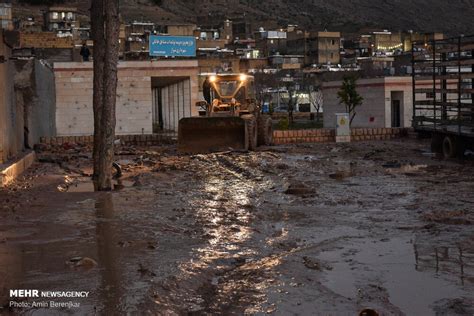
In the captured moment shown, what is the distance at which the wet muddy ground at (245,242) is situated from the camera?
23.5 feet

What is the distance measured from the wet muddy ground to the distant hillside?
106 metres

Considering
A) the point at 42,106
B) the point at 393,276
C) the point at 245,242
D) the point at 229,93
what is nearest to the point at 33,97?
the point at 42,106

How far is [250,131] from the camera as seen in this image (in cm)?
2617

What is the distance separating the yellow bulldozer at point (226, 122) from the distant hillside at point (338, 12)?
3622 inches

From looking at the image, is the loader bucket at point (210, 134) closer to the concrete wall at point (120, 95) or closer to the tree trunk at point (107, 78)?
the tree trunk at point (107, 78)

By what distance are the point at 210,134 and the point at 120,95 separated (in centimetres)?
1228

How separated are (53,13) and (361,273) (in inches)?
3821

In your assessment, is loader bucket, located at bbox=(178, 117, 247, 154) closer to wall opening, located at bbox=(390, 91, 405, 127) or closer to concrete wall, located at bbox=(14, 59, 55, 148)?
concrete wall, located at bbox=(14, 59, 55, 148)

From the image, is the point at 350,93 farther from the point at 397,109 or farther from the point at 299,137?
the point at 299,137

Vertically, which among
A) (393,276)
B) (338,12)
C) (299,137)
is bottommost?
(393,276)

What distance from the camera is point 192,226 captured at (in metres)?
11.1

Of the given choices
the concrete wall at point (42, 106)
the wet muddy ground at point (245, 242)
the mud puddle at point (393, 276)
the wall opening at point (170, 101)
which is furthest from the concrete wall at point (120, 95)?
the mud puddle at point (393, 276)

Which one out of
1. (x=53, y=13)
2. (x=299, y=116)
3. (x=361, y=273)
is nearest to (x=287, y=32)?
(x=53, y=13)

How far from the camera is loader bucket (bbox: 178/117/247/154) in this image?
83.4 ft
